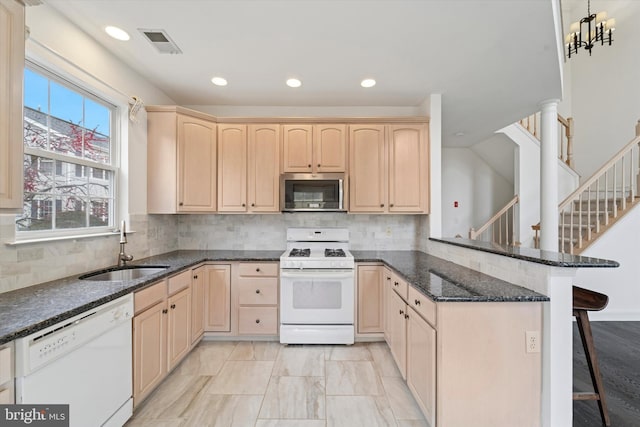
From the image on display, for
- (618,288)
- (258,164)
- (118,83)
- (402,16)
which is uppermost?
(402,16)

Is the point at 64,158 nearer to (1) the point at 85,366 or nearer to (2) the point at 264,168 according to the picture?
(1) the point at 85,366

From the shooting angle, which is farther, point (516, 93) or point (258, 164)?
point (258, 164)

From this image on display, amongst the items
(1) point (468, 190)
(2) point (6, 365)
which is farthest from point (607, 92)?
(2) point (6, 365)

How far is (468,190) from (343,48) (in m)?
4.76

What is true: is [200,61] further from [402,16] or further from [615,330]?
[615,330]

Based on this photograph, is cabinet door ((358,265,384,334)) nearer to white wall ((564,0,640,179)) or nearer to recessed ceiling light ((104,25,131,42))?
recessed ceiling light ((104,25,131,42))

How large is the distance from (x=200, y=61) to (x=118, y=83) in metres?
0.75

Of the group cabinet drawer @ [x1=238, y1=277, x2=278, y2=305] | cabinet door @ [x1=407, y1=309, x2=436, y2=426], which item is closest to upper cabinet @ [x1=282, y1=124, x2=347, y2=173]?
cabinet drawer @ [x1=238, y1=277, x2=278, y2=305]

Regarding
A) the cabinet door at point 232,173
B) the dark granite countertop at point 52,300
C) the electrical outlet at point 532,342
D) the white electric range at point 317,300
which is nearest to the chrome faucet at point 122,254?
the dark granite countertop at point 52,300

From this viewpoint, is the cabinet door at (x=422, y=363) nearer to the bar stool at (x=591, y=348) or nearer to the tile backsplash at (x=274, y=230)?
the bar stool at (x=591, y=348)

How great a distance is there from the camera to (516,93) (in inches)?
117

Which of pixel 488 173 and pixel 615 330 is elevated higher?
pixel 488 173

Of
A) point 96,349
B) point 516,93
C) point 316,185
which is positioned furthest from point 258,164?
point 516,93

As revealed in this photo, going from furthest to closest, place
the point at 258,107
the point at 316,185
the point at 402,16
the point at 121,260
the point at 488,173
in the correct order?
1. the point at 488,173
2. the point at 258,107
3. the point at 316,185
4. the point at 121,260
5. the point at 402,16
